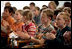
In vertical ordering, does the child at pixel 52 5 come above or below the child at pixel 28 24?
above

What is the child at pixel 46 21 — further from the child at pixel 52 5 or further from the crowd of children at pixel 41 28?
the child at pixel 52 5

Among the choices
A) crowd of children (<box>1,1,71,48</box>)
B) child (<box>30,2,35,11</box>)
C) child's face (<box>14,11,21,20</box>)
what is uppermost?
child (<box>30,2,35,11</box>)

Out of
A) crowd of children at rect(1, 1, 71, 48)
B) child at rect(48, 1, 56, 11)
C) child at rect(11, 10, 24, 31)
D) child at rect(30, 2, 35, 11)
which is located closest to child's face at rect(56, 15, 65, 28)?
crowd of children at rect(1, 1, 71, 48)

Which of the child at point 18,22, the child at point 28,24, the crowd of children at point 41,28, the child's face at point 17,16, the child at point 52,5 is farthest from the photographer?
the child at point 52,5

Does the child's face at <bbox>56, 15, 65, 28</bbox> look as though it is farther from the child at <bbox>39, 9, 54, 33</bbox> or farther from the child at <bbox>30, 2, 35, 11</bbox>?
the child at <bbox>30, 2, 35, 11</bbox>

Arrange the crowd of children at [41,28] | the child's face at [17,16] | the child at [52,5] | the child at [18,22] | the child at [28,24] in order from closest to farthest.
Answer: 1. the crowd of children at [41,28]
2. the child at [28,24]
3. the child at [18,22]
4. the child's face at [17,16]
5. the child at [52,5]

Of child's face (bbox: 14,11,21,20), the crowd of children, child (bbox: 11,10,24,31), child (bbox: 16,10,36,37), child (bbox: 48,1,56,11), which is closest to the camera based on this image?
the crowd of children

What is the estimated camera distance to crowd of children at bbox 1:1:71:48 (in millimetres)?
2725

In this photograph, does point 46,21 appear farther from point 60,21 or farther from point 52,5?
point 52,5

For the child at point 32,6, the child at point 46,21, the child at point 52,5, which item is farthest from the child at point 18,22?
the child at point 52,5

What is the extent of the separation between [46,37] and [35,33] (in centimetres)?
20

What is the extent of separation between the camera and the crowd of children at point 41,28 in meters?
2.72

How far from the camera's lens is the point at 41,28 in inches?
118

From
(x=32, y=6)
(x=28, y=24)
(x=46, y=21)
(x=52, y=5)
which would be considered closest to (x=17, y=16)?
(x=28, y=24)
